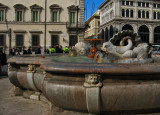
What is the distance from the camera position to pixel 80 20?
28641mm

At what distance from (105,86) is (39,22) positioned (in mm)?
27550

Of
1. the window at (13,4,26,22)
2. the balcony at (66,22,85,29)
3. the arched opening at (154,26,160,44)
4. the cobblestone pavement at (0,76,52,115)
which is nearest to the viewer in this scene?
the cobblestone pavement at (0,76,52,115)

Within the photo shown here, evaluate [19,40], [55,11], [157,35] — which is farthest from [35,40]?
[157,35]

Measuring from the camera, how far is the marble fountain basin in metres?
2.62

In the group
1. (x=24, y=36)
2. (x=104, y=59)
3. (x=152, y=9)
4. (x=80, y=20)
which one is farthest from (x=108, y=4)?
(x=104, y=59)

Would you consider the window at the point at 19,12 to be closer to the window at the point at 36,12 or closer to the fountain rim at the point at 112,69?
the window at the point at 36,12

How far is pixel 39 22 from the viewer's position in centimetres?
2864

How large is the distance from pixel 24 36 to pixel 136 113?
28023 mm

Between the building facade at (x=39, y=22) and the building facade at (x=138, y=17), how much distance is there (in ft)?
69.3

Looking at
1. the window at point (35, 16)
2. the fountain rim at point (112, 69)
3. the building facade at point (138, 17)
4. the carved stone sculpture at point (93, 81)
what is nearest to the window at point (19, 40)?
the window at point (35, 16)

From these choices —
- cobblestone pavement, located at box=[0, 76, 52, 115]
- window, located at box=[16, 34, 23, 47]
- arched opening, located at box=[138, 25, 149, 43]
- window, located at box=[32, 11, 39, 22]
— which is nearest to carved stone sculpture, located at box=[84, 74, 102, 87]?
cobblestone pavement, located at box=[0, 76, 52, 115]

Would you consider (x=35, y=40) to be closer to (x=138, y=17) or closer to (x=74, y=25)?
(x=74, y=25)

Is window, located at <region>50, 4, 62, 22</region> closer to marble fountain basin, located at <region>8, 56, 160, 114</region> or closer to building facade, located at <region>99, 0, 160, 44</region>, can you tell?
building facade, located at <region>99, 0, 160, 44</region>

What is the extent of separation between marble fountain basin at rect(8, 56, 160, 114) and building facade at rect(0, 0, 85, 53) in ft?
84.7
